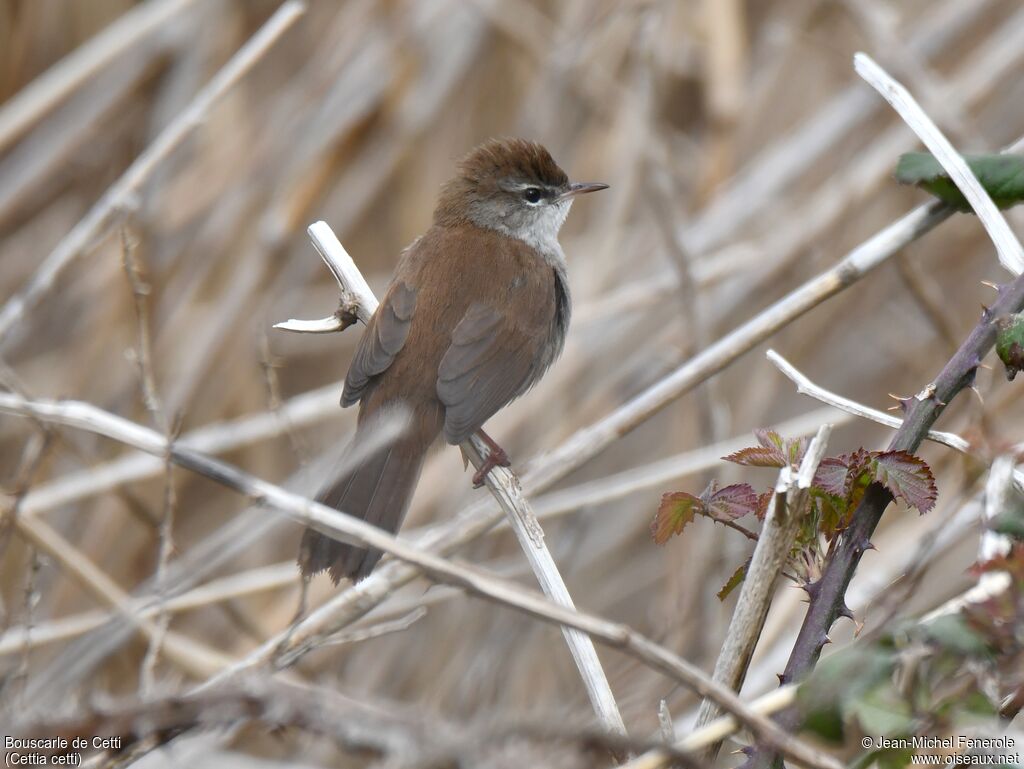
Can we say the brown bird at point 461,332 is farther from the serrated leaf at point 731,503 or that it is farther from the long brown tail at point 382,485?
the serrated leaf at point 731,503

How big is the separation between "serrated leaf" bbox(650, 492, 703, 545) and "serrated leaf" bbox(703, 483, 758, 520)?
20mm

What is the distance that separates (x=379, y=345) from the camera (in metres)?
2.61

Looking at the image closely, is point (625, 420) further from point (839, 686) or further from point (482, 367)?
point (839, 686)

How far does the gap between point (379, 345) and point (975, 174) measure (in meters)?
1.33

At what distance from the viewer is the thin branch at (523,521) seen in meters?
1.61

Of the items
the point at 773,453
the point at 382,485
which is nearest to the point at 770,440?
the point at 773,453

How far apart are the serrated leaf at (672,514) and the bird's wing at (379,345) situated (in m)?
1.26

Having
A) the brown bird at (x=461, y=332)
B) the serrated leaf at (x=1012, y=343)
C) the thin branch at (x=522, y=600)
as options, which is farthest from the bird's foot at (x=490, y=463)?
the serrated leaf at (x=1012, y=343)

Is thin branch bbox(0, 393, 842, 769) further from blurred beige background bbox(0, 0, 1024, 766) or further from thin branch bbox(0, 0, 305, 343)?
blurred beige background bbox(0, 0, 1024, 766)

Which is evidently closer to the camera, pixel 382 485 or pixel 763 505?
pixel 763 505

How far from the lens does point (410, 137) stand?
3785mm

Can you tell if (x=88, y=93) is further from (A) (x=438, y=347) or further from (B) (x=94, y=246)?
(A) (x=438, y=347)

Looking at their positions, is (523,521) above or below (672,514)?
below

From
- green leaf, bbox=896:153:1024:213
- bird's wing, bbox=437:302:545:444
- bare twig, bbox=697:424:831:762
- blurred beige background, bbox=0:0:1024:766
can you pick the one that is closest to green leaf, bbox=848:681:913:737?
bare twig, bbox=697:424:831:762
